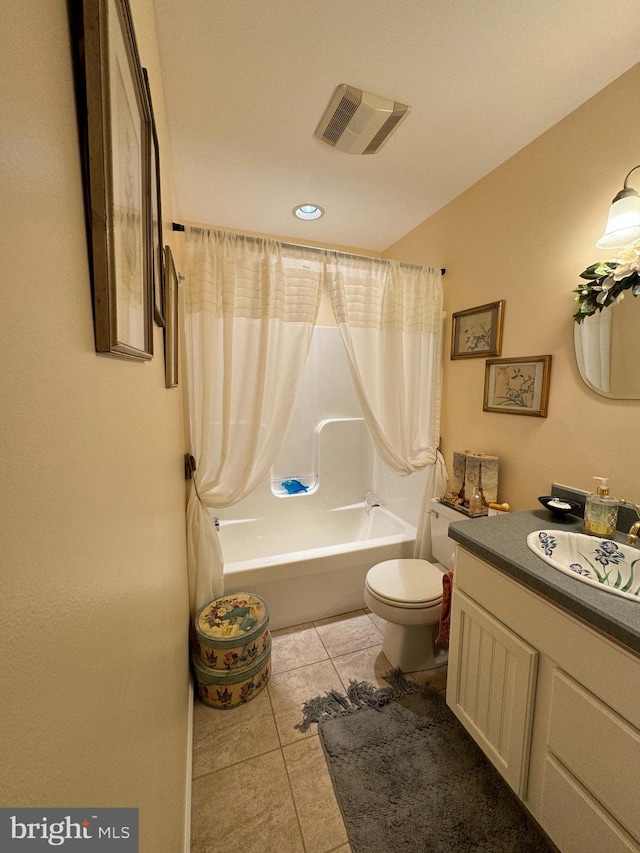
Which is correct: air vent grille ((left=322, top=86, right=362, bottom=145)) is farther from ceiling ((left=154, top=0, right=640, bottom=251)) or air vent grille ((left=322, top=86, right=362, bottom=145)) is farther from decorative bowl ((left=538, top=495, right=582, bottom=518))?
decorative bowl ((left=538, top=495, right=582, bottom=518))

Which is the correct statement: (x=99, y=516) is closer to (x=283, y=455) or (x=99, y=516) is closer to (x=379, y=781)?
(x=379, y=781)

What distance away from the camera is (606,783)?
797 mm

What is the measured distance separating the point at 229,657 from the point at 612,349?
2042 mm

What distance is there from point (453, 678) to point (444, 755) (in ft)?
0.95

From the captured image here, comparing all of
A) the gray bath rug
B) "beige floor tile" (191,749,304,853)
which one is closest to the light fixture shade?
the gray bath rug

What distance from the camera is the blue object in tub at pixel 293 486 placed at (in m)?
2.73

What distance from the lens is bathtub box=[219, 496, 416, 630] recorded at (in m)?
1.86

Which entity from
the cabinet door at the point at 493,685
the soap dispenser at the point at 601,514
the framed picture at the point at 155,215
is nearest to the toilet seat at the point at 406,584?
the cabinet door at the point at 493,685

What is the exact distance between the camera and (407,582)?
1706 millimetres

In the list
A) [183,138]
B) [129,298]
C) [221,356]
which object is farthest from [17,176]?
[183,138]

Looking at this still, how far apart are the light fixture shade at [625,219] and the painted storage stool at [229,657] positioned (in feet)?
6.83

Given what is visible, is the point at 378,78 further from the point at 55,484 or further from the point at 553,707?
the point at 553,707

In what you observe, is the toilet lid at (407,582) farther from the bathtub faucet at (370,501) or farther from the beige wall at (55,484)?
the beige wall at (55,484)

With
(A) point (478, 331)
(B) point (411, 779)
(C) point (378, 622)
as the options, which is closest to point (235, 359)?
(A) point (478, 331)
